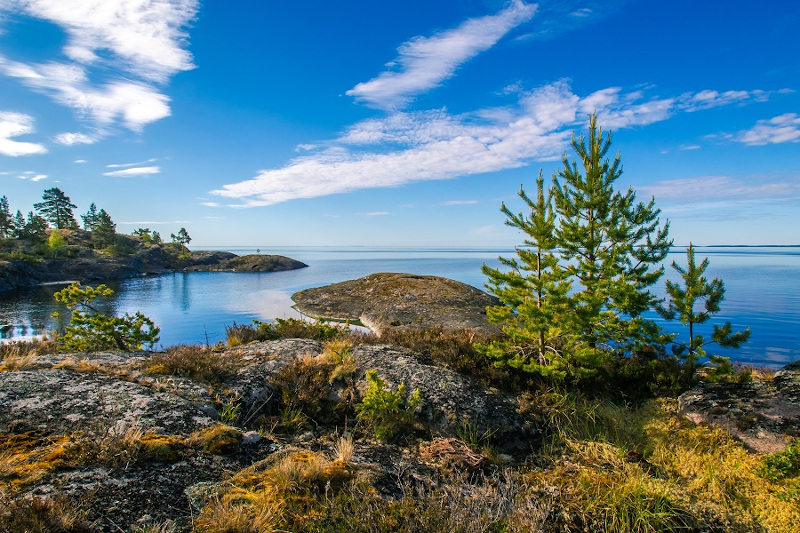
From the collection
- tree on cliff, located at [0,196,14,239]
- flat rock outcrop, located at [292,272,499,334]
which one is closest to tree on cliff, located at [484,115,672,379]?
flat rock outcrop, located at [292,272,499,334]

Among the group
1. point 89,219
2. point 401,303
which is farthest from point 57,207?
point 401,303

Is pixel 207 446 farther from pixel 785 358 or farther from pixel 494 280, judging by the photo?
pixel 785 358

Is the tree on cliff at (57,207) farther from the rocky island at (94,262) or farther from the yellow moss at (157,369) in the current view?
the yellow moss at (157,369)

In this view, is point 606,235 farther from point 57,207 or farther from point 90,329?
point 57,207

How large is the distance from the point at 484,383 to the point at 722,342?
7.05 meters

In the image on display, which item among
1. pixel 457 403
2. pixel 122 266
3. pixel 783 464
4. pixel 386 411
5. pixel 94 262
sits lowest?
pixel 783 464

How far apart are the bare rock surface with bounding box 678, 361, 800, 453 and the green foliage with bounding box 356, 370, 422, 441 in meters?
6.91

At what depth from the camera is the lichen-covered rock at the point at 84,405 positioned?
5324mm

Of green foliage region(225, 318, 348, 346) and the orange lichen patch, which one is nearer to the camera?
the orange lichen patch

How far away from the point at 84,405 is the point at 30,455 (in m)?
1.63

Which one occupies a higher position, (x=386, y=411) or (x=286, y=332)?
(x=286, y=332)

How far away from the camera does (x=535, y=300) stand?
1009 centimetres

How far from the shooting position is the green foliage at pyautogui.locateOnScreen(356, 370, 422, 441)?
7505 millimetres

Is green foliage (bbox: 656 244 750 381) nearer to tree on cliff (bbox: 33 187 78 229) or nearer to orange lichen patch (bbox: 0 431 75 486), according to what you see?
orange lichen patch (bbox: 0 431 75 486)
